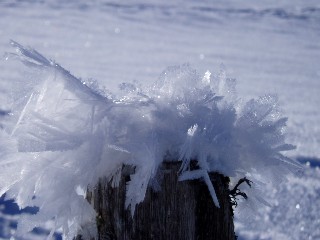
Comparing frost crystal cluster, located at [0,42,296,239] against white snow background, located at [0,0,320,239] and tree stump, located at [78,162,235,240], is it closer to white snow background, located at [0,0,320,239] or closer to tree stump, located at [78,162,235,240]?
tree stump, located at [78,162,235,240]

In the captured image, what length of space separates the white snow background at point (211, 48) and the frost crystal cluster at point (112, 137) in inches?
94.8

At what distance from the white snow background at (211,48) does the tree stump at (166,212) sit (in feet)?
8.18

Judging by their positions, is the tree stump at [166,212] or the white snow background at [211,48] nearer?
the tree stump at [166,212]

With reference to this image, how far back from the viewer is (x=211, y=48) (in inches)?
502

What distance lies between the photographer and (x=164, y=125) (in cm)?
136

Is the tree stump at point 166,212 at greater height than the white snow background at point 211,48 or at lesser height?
lesser

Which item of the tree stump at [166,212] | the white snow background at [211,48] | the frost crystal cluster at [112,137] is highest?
the white snow background at [211,48]

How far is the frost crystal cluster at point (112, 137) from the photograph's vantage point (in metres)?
1.33

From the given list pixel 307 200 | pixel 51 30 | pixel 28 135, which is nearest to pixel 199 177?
pixel 28 135

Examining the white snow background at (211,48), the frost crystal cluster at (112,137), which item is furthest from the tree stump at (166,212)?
the white snow background at (211,48)

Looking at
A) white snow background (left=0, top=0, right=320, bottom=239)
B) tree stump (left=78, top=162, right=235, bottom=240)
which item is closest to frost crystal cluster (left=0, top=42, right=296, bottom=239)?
tree stump (left=78, top=162, right=235, bottom=240)

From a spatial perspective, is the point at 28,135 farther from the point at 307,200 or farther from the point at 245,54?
the point at 245,54

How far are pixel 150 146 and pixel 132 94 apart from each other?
6.6 inches

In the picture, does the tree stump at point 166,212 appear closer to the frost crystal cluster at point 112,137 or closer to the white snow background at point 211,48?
the frost crystal cluster at point 112,137
